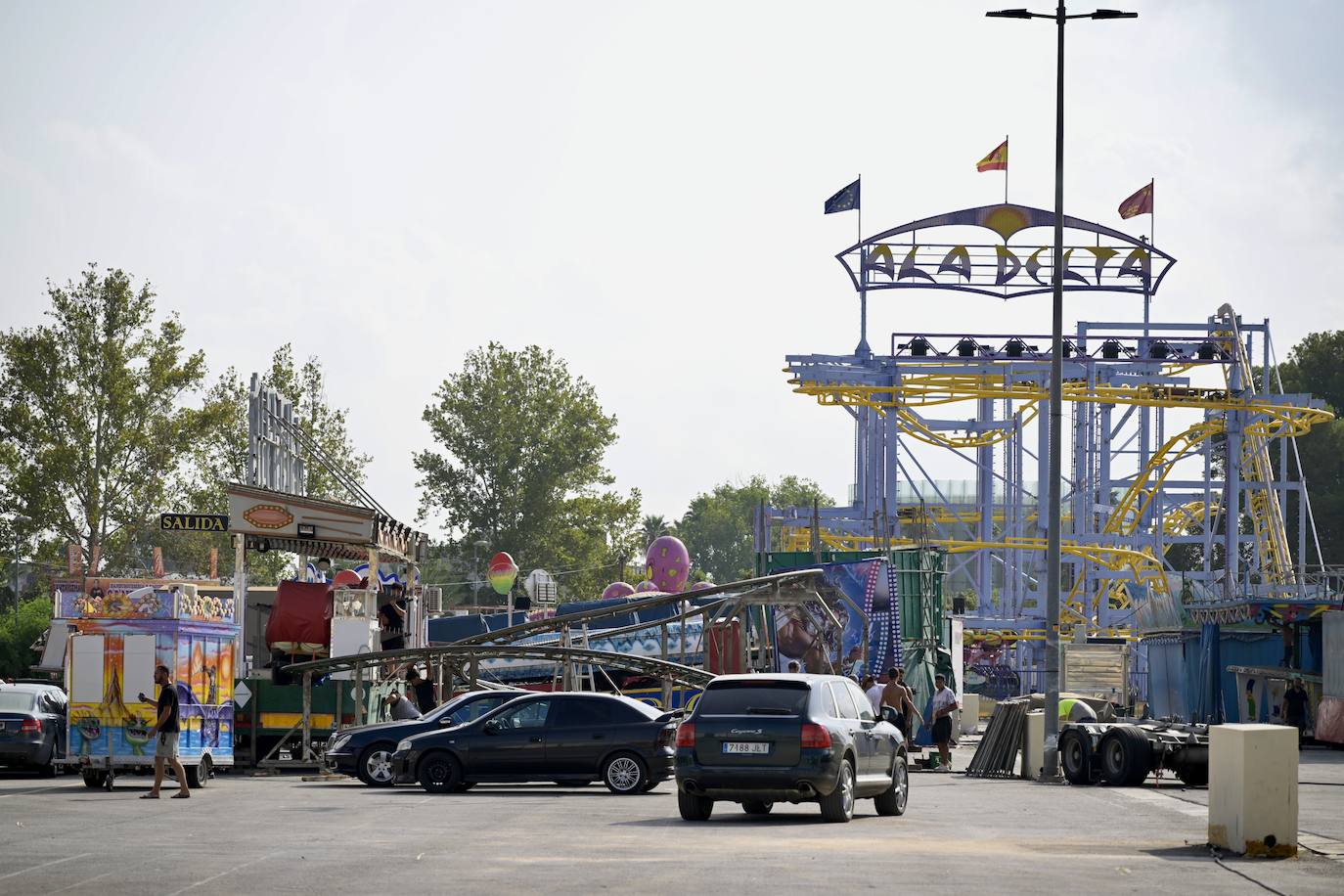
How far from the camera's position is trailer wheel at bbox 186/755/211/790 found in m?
25.4

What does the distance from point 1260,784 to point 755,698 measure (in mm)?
5454

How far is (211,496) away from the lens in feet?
195

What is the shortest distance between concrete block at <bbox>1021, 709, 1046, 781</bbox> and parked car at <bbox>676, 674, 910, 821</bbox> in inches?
372

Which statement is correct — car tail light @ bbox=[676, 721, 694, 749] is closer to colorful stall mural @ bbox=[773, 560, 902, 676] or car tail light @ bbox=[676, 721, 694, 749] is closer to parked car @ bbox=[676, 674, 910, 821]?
parked car @ bbox=[676, 674, 910, 821]

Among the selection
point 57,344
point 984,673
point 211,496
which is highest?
point 57,344

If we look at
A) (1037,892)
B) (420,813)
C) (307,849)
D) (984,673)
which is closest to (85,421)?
(984,673)

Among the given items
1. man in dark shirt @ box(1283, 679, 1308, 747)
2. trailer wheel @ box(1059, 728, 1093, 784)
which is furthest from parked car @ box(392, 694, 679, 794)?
man in dark shirt @ box(1283, 679, 1308, 747)

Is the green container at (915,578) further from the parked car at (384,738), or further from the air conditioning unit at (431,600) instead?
the parked car at (384,738)

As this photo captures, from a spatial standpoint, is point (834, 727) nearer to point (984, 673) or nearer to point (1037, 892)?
point (1037, 892)

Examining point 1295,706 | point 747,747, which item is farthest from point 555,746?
point 1295,706

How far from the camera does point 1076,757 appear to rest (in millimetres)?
27219

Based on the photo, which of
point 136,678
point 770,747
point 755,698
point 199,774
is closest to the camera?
point 770,747

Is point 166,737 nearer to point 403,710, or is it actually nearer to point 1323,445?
point 403,710

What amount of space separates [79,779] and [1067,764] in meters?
14.6
